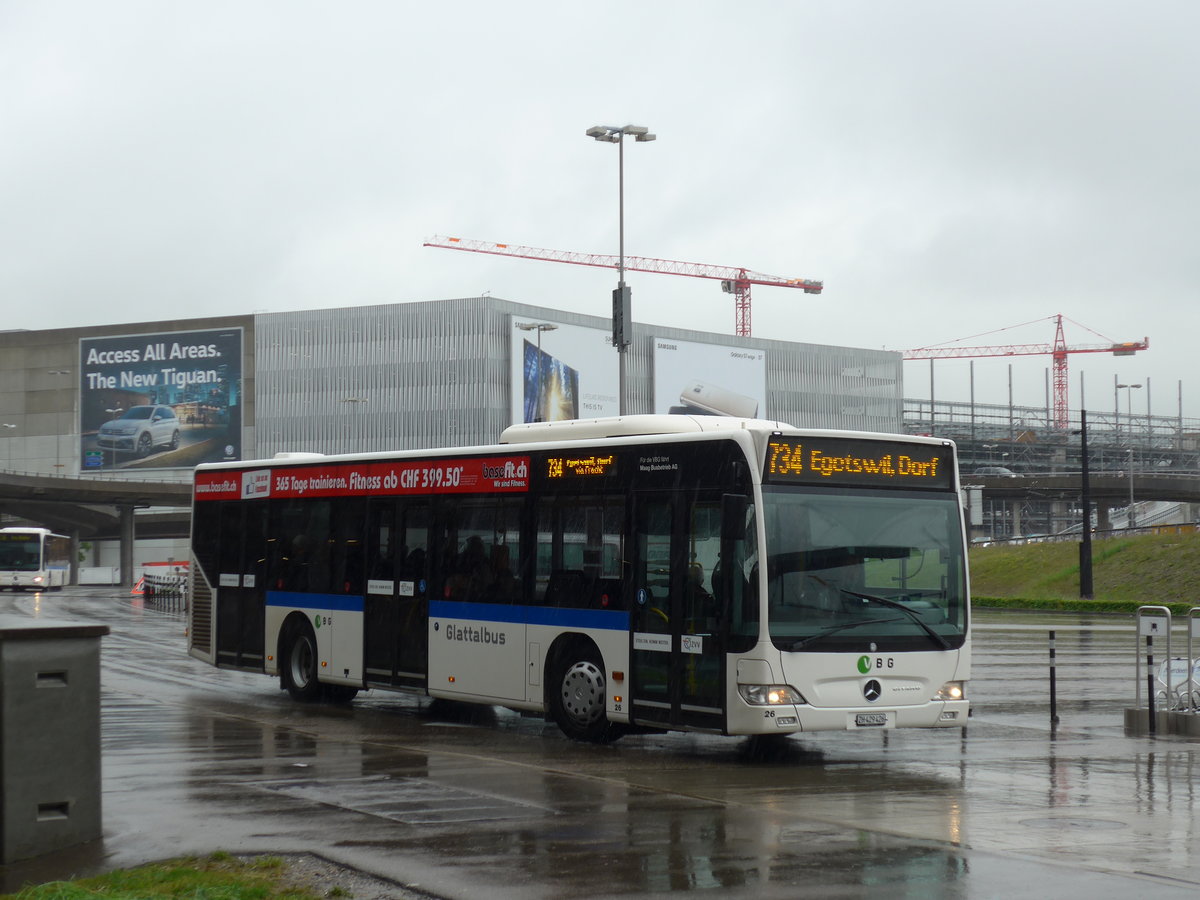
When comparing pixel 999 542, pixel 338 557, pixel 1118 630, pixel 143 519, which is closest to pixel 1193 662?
pixel 338 557

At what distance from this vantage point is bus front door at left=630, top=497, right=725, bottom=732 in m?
12.9

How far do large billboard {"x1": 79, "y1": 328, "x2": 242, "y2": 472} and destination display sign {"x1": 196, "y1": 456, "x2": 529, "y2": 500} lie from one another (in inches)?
3596

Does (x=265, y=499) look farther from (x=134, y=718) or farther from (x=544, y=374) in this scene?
(x=544, y=374)

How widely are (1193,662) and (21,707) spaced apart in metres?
12.6

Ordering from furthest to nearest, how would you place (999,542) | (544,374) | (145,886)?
1. (544,374)
2. (999,542)
3. (145,886)

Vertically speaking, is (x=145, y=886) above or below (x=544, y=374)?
below

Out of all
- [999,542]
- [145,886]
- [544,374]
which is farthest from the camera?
[544,374]

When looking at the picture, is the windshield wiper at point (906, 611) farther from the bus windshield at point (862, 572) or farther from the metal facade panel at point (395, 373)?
the metal facade panel at point (395, 373)

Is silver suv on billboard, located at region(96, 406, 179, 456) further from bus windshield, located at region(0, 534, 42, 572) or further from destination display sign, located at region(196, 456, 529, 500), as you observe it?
A: destination display sign, located at region(196, 456, 529, 500)

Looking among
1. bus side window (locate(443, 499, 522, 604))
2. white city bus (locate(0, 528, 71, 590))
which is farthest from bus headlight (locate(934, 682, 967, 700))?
white city bus (locate(0, 528, 71, 590))

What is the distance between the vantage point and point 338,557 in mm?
17969

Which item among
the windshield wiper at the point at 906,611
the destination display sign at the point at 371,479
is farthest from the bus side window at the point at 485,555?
the windshield wiper at the point at 906,611

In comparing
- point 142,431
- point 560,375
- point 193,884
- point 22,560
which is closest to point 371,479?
point 193,884

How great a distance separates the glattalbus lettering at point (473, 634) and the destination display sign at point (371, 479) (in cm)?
148
